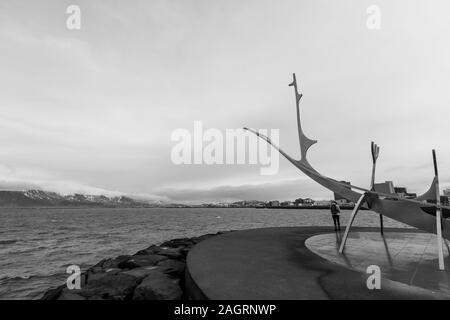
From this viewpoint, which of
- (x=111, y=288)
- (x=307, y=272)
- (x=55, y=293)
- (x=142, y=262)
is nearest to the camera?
(x=307, y=272)

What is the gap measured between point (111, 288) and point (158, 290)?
1.71 meters

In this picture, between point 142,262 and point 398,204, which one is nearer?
point 398,204

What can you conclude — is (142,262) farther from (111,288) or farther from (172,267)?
(111,288)

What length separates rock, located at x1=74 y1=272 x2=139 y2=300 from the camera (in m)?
6.94

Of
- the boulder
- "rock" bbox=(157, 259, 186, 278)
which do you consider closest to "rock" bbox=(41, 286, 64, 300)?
the boulder

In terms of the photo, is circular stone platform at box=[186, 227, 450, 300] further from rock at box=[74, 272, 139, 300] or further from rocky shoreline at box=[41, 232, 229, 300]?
rock at box=[74, 272, 139, 300]

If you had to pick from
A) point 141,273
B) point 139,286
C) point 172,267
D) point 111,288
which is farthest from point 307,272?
point 111,288

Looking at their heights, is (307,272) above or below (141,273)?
above

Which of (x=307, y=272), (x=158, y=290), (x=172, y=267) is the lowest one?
(x=172, y=267)

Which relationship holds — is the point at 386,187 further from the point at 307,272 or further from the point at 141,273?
the point at 141,273

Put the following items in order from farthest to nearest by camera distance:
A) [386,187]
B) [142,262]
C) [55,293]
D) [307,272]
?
[142,262] < [386,187] < [55,293] < [307,272]

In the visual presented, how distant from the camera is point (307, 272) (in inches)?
244
